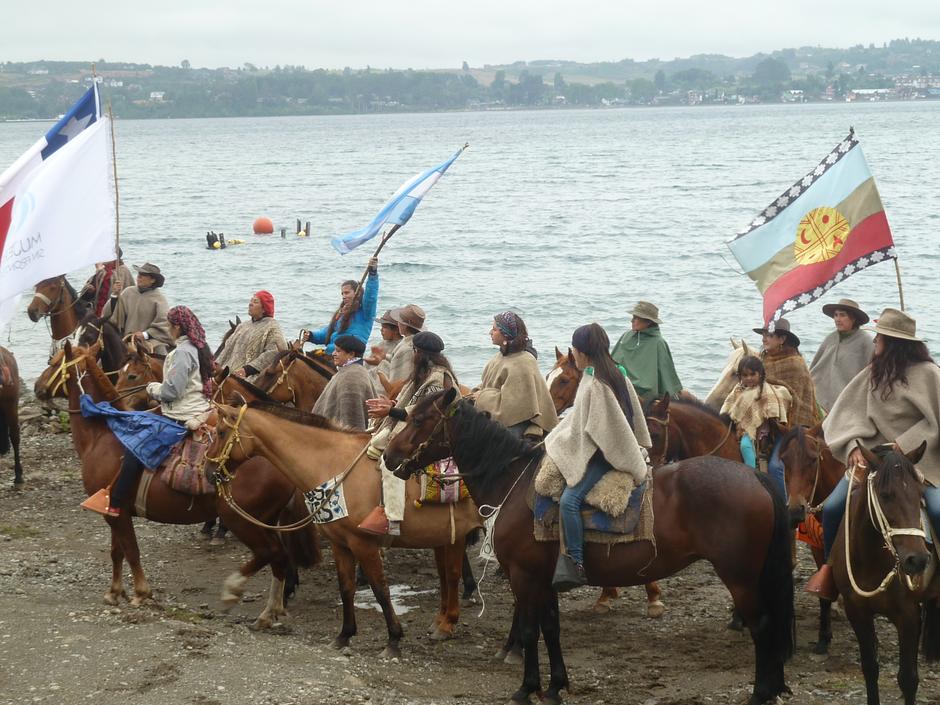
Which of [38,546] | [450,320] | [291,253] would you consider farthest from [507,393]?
[291,253]

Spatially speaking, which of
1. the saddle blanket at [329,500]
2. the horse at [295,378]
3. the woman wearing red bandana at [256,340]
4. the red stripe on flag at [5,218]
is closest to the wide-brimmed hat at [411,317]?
the horse at [295,378]

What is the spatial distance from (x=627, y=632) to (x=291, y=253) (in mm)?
44528

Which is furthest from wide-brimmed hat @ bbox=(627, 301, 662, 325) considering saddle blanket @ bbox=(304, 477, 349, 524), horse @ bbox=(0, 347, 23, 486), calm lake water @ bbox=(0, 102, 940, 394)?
calm lake water @ bbox=(0, 102, 940, 394)

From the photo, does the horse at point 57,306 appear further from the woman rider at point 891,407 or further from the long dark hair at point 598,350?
the woman rider at point 891,407

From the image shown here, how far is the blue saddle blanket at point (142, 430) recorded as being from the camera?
11.7 meters

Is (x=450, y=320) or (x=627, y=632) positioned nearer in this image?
(x=627, y=632)

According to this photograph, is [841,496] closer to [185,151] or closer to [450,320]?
[450,320]

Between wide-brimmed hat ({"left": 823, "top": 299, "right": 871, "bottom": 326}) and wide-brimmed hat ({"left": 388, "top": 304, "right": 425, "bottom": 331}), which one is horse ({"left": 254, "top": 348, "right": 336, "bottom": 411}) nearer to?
wide-brimmed hat ({"left": 388, "top": 304, "right": 425, "bottom": 331})

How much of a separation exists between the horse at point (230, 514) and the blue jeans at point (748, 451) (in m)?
4.28

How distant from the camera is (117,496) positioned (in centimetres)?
1176

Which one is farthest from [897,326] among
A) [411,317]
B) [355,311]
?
[355,311]

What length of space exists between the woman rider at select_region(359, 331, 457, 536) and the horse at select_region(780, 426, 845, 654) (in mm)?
2923

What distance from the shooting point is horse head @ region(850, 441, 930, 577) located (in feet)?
26.3

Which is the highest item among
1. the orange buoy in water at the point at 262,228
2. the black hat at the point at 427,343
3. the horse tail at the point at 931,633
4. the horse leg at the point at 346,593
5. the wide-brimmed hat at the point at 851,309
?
the wide-brimmed hat at the point at 851,309
